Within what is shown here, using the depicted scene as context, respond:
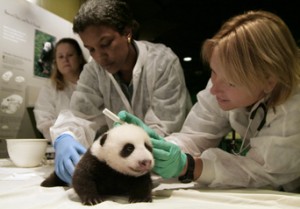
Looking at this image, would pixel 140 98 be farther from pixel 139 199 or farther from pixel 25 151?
pixel 139 199

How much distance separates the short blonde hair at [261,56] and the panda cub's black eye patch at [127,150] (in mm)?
390

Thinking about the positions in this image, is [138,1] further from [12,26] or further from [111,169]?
[111,169]

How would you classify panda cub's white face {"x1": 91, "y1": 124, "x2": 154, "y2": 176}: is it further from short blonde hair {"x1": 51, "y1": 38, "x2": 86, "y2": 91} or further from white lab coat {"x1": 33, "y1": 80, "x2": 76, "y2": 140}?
short blonde hair {"x1": 51, "y1": 38, "x2": 86, "y2": 91}

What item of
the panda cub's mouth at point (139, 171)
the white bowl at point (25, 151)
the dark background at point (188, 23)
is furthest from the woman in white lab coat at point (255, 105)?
the dark background at point (188, 23)

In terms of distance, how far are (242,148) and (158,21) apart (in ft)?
3.98

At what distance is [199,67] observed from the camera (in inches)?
78.3

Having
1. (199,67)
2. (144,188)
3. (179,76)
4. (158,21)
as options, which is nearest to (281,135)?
(144,188)

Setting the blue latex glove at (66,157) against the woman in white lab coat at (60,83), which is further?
the woman in white lab coat at (60,83)

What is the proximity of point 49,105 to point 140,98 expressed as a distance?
2.66 ft

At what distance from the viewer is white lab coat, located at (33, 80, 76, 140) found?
1.94 meters

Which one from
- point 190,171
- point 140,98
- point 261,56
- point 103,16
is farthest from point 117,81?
point 261,56

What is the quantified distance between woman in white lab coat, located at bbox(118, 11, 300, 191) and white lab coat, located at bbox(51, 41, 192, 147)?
362 millimetres

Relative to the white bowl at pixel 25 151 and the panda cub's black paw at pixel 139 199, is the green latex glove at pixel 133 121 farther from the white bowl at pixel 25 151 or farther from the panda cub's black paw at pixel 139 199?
the white bowl at pixel 25 151

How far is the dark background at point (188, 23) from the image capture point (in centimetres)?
189
